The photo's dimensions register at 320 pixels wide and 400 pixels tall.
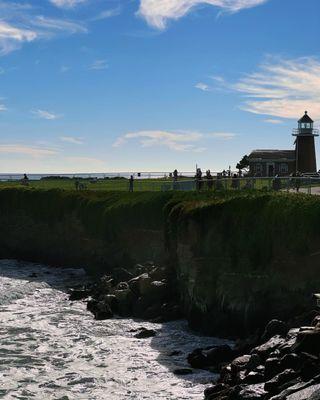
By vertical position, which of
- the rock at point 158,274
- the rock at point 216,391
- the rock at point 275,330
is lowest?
the rock at point 216,391

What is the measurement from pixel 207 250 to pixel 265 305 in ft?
17.3

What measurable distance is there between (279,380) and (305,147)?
238 ft

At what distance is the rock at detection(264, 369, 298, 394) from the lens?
16.2 m

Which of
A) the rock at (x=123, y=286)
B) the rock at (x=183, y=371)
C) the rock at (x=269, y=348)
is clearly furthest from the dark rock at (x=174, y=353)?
the rock at (x=123, y=286)

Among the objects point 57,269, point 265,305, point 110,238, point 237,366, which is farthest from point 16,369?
point 57,269

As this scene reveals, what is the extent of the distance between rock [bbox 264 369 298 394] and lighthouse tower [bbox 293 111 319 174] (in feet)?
233

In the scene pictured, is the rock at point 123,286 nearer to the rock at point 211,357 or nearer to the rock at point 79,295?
the rock at point 79,295

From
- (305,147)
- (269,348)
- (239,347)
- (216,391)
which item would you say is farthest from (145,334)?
(305,147)

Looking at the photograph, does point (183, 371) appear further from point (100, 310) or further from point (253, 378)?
point (100, 310)

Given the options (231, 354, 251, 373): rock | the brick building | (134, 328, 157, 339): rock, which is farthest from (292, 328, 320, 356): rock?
the brick building

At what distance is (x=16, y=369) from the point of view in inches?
909

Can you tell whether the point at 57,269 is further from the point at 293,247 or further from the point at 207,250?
the point at 293,247

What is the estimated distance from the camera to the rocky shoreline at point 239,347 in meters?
16.1

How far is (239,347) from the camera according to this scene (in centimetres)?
2342
